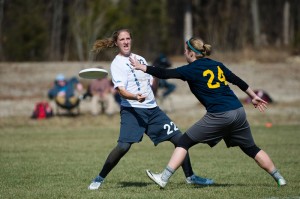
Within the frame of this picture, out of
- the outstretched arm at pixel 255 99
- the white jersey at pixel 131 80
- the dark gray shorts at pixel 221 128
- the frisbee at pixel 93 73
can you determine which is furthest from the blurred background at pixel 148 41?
the dark gray shorts at pixel 221 128

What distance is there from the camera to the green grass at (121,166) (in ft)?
25.3

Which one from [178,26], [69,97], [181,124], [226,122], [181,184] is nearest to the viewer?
[226,122]

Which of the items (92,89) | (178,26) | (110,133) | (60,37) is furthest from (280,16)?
(110,133)

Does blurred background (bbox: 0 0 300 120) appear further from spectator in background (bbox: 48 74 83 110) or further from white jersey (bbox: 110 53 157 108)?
white jersey (bbox: 110 53 157 108)

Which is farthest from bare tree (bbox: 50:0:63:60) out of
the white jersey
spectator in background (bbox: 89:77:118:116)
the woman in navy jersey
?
the woman in navy jersey

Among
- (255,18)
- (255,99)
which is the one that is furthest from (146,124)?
(255,18)

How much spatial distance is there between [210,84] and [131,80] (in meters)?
1.14

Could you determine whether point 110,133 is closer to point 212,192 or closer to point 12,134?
point 12,134

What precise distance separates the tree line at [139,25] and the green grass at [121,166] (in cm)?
1441

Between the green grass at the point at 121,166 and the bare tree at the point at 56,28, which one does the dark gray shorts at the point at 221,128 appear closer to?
the green grass at the point at 121,166

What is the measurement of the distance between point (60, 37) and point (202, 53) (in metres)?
35.4

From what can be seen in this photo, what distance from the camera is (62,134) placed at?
17.0 metres

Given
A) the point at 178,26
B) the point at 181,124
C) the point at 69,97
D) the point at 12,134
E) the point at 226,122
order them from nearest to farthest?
1. the point at 226,122
2. the point at 12,134
3. the point at 181,124
4. the point at 69,97
5. the point at 178,26

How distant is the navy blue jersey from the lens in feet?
24.8
